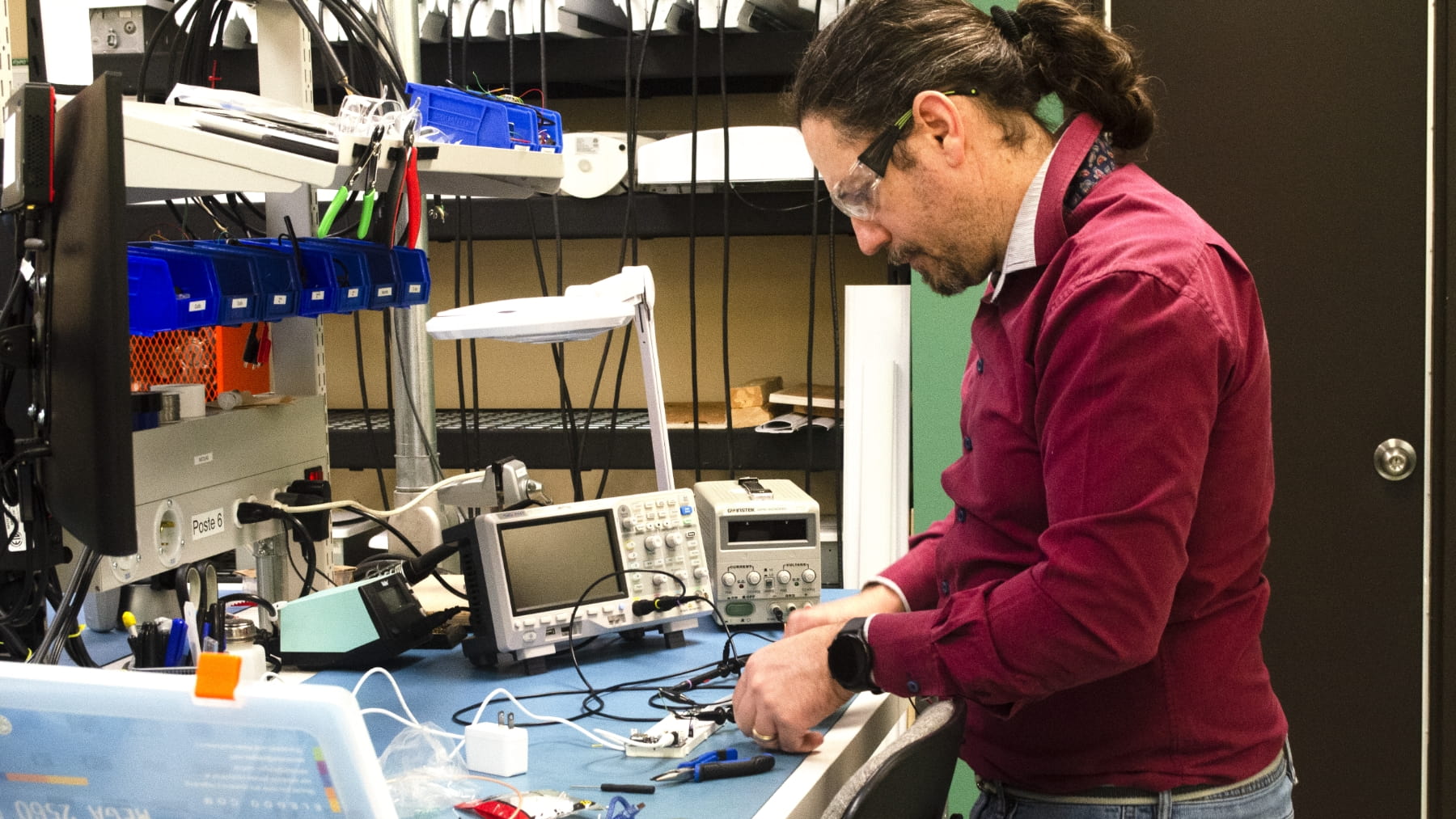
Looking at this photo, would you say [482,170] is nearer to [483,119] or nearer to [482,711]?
[483,119]

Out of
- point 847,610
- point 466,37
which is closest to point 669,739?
point 847,610

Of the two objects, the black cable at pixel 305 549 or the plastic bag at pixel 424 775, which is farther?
the black cable at pixel 305 549

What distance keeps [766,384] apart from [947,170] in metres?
1.58

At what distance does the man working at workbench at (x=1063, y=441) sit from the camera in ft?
3.32

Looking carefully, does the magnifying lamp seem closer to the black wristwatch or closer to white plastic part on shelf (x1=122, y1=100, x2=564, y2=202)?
white plastic part on shelf (x1=122, y1=100, x2=564, y2=202)

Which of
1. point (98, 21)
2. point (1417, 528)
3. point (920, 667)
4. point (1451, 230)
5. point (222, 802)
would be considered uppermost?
point (98, 21)

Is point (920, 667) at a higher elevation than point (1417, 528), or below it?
higher

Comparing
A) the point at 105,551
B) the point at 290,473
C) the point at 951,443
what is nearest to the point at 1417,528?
the point at 951,443

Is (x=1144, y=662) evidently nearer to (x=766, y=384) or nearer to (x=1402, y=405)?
(x=1402, y=405)

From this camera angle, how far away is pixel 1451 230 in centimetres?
218

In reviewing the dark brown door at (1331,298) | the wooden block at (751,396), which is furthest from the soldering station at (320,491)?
the dark brown door at (1331,298)

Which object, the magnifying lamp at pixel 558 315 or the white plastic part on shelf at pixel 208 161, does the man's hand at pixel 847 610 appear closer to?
the magnifying lamp at pixel 558 315

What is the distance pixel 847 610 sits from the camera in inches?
60.0

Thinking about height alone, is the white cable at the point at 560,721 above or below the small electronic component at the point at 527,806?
below
